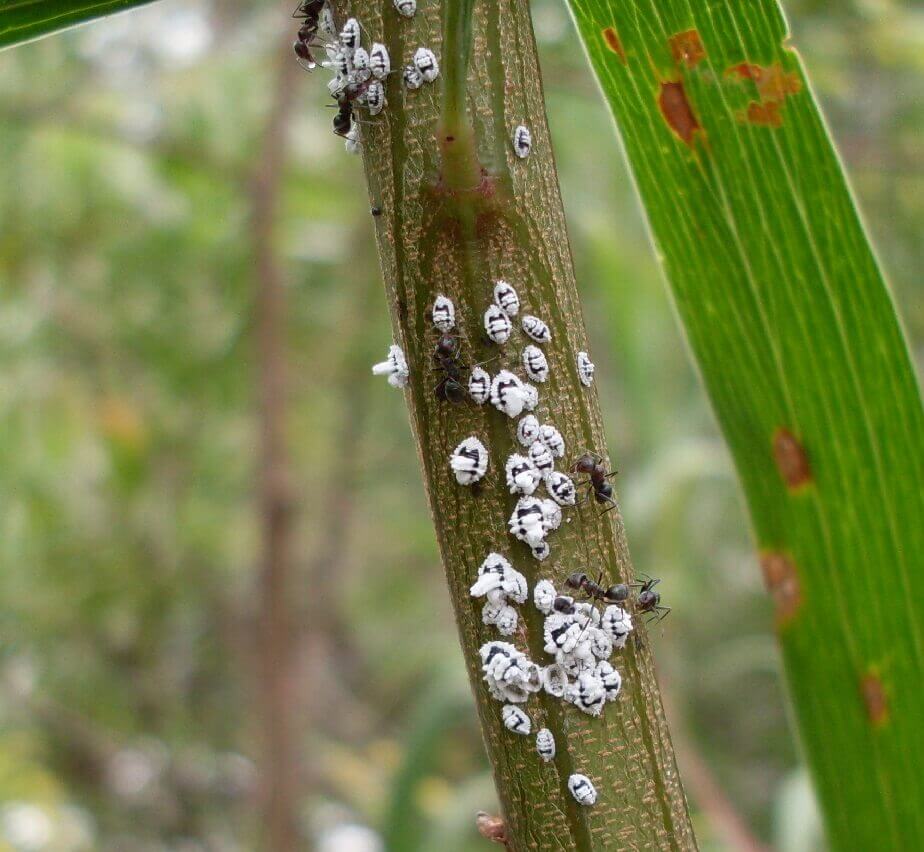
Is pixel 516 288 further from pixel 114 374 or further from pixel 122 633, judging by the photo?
pixel 122 633

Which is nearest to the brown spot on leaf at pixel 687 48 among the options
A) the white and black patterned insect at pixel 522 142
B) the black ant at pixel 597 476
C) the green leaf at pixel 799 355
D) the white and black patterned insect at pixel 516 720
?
the green leaf at pixel 799 355

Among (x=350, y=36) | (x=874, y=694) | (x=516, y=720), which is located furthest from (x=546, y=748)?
(x=350, y=36)

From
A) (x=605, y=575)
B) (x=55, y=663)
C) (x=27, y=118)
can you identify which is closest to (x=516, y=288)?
(x=605, y=575)

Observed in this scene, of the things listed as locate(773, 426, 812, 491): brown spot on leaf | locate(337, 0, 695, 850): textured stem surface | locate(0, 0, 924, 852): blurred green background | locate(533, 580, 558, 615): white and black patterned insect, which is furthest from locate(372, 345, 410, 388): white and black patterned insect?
locate(0, 0, 924, 852): blurred green background

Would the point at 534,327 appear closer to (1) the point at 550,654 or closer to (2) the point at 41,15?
(1) the point at 550,654

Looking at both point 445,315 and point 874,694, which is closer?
point 445,315

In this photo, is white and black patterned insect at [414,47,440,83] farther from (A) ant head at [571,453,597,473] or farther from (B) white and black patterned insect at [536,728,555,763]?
(B) white and black patterned insect at [536,728,555,763]

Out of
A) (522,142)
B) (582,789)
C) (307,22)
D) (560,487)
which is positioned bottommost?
(582,789)
